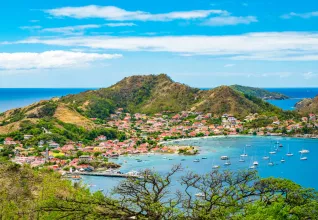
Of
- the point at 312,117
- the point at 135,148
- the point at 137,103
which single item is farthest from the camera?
the point at 137,103

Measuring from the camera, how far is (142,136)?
238 feet

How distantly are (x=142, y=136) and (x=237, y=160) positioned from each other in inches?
848

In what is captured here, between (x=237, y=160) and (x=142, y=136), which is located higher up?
(x=142, y=136)

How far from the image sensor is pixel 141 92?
370ft

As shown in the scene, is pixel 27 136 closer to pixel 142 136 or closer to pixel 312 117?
pixel 142 136

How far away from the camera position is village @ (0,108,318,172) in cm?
5100

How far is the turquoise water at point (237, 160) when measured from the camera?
Answer: 45969 millimetres

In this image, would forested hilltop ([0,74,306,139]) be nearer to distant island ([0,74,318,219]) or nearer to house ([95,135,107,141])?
distant island ([0,74,318,219])

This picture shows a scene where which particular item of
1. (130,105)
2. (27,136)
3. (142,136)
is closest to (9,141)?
(27,136)

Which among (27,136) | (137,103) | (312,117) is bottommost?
(27,136)

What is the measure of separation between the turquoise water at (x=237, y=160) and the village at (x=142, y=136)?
112 inches

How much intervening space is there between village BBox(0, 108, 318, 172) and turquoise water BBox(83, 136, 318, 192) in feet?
9.31

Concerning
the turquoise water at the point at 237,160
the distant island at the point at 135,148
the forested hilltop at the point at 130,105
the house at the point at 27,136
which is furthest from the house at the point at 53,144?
the turquoise water at the point at 237,160

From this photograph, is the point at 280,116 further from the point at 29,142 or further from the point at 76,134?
the point at 29,142
